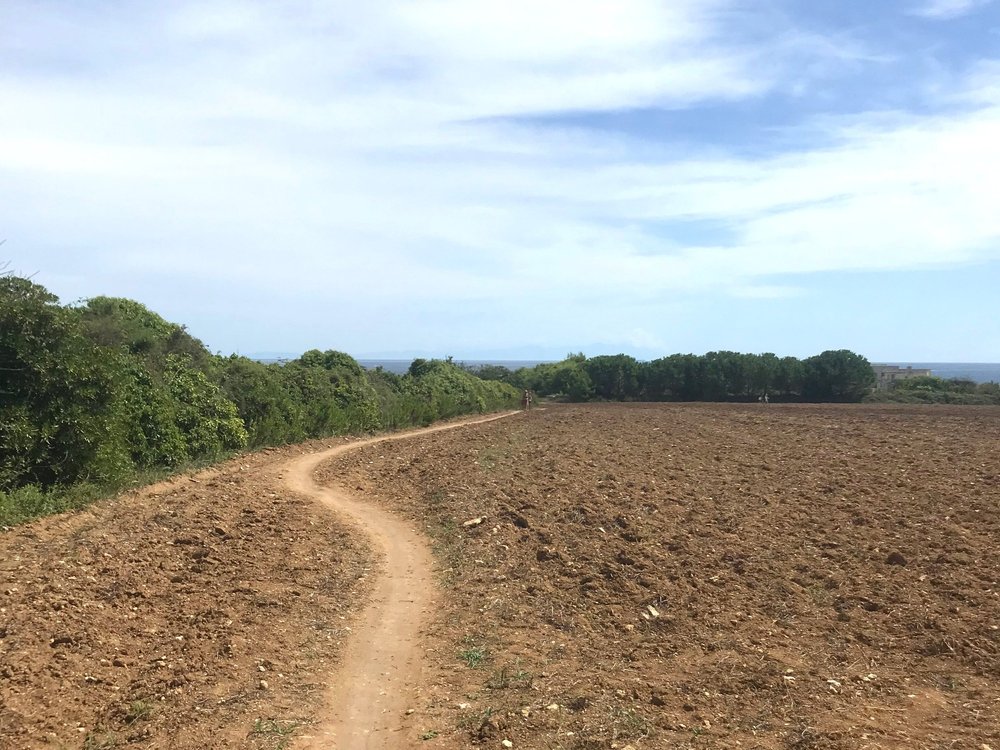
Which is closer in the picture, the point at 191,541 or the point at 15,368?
the point at 191,541

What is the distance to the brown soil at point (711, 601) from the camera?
5434 mm

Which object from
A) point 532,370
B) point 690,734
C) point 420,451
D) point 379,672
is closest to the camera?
point 690,734

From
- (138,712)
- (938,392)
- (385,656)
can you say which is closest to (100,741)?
(138,712)

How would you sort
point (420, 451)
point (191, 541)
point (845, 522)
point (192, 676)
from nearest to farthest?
point (192, 676) < point (191, 541) < point (845, 522) < point (420, 451)

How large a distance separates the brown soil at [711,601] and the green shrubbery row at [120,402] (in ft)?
13.5

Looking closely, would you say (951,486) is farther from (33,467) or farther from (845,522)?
(33,467)

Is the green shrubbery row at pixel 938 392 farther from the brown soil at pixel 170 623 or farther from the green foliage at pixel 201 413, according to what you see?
the brown soil at pixel 170 623

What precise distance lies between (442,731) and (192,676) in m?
2.20

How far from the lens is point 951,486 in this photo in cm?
1374

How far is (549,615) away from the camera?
7.93 m

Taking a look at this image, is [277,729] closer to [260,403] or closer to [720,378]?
[260,403]

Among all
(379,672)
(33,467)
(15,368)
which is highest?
(15,368)

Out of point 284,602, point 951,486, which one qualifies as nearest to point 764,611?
point 284,602

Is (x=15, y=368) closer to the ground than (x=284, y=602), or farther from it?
farther from it
